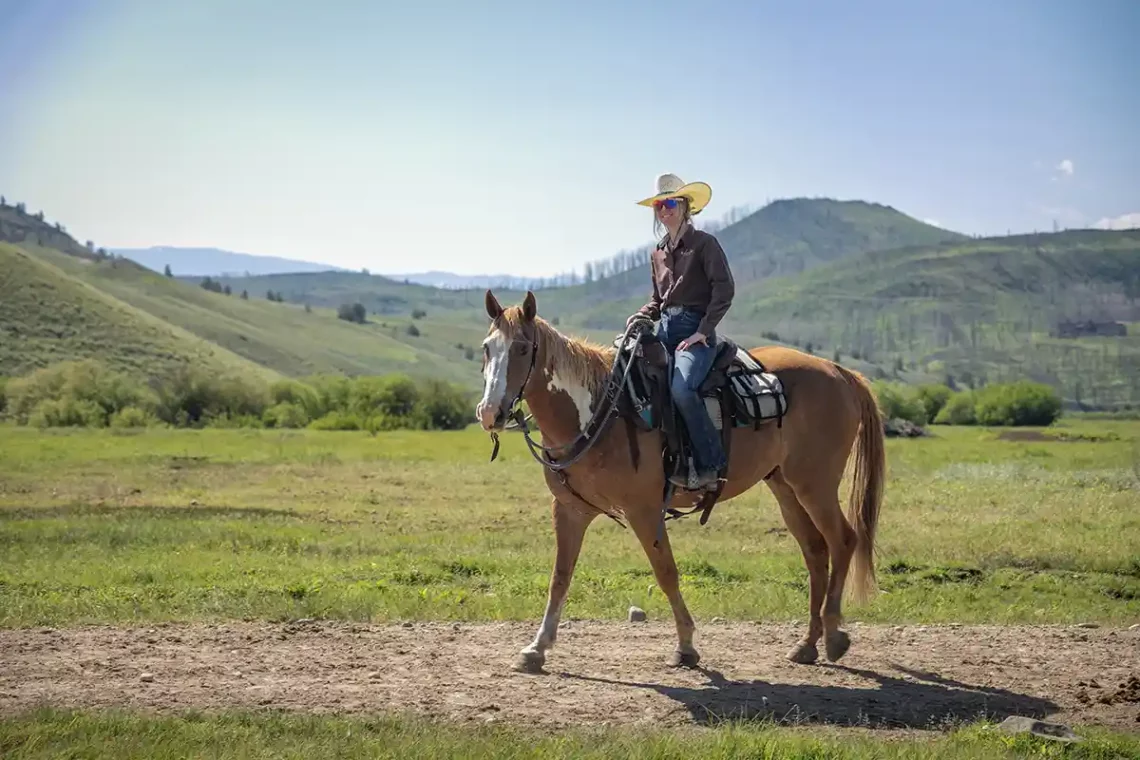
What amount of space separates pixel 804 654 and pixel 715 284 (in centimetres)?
359

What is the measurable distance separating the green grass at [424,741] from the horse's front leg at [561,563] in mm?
2007

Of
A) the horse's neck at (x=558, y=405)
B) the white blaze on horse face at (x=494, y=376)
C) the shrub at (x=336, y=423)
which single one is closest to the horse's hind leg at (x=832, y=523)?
the horse's neck at (x=558, y=405)

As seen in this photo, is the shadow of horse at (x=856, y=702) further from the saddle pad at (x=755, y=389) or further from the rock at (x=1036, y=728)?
the saddle pad at (x=755, y=389)

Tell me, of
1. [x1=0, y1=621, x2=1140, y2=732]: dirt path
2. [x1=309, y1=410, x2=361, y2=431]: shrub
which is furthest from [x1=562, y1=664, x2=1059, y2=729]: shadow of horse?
[x1=309, y1=410, x2=361, y2=431]: shrub

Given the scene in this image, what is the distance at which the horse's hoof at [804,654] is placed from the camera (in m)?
Result: 10.3

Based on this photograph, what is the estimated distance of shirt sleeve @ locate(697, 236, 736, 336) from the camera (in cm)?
994

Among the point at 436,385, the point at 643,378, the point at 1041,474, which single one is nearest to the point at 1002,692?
the point at 643,378

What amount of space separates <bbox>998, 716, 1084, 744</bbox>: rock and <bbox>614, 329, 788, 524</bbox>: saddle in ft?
10.3

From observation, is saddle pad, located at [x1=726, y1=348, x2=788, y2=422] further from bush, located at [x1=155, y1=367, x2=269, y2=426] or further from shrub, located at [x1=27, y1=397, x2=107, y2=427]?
bush, located at [x1=155, y1=367, x2=269, y2=426]

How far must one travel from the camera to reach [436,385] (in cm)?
7062

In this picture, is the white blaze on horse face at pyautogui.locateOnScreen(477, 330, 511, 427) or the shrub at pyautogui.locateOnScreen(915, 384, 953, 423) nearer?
the white blaze on horse face at pyautogui.locateOnScreen(477, 330, 511, 427)

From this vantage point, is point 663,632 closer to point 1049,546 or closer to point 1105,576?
point 1105,576

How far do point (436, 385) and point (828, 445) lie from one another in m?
60.7

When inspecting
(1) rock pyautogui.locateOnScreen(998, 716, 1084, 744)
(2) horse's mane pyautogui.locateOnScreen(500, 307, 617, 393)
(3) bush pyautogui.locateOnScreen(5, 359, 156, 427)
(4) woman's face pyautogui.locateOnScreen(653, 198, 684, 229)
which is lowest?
(3) bush pyautogui.locateOnScreen(5, 359, 156, 427)
